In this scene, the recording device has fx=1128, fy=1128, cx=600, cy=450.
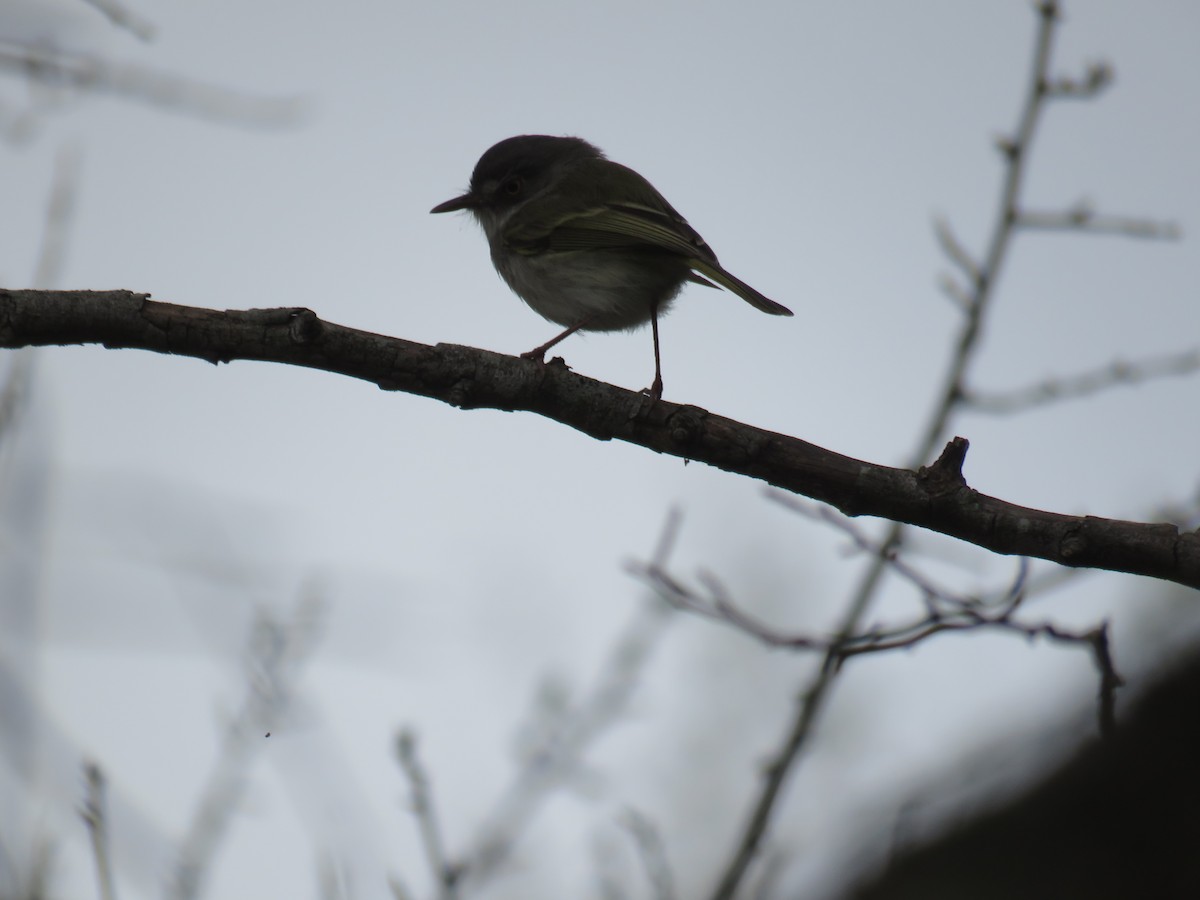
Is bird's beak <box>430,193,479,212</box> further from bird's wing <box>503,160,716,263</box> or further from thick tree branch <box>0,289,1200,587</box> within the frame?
thick tree branch <box>0,289,1200,587</box>

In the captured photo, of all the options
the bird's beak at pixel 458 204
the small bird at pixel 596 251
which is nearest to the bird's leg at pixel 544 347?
the small bird at pixel 596 251

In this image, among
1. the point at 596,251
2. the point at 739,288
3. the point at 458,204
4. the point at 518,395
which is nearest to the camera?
the point at 518,395

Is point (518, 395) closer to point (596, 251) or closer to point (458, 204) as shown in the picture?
→ point (596, 251)

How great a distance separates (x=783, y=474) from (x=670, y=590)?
32.2 inches

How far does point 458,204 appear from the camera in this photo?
687 centimetres

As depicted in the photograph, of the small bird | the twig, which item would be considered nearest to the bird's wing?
the small bird

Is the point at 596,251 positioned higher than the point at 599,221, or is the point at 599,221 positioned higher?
the point at 599,221

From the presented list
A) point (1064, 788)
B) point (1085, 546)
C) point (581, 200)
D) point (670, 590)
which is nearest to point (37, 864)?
point (670, 590)

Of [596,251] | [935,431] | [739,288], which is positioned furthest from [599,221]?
[935,431]

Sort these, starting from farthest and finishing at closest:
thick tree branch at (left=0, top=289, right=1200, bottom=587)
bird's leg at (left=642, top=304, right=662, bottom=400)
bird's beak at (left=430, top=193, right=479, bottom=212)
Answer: bird's beak at (left=430, top=193, right=479, bottom=212) < bird's leg at (left=642, top=304, right=662, bottom=400) < thick tree branch at (left=0, top=289, right=1200, bottom=587)

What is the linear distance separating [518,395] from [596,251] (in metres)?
2.21

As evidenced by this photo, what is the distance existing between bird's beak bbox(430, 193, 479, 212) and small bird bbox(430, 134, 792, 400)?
11cm

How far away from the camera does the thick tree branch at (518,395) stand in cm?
339

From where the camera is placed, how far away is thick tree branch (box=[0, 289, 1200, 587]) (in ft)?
11.1
